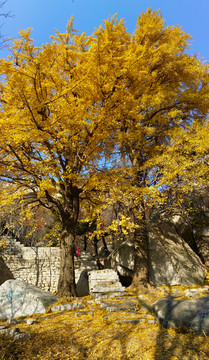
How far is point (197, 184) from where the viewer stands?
6.15m

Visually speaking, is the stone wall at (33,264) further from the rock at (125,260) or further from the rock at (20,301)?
the rock at (20,301)

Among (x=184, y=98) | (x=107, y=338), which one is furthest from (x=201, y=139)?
(x=107, y=338)

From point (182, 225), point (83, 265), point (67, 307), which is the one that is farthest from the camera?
point (83, 265)

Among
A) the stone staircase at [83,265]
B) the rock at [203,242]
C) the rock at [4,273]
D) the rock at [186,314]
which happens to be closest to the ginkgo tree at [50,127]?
the rock at [186,314]

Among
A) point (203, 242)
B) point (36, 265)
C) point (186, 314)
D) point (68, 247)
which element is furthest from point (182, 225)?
point (36, 265)

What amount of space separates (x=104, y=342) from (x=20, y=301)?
3.25 meters

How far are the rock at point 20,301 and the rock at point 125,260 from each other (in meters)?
3.79

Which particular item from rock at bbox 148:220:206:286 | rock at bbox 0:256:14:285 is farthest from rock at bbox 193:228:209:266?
rock at bbox 0:256:14:285

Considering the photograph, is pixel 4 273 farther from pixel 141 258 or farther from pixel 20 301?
pixel 141 258

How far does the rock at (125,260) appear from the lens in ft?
27.9

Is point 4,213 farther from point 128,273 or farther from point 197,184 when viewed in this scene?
point 197,184

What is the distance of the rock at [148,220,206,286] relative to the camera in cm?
760

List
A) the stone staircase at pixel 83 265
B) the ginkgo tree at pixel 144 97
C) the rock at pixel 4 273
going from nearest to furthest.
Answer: the ginkgo tree at pixel 144 97 → the rock at pixel 4 273 → the stone staircase at pixel 83 265

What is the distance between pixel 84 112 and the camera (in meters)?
5.86
